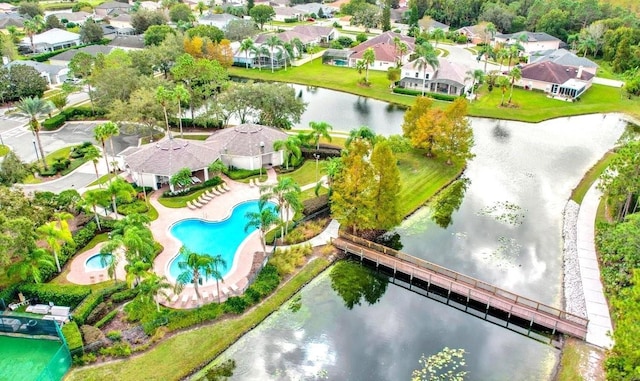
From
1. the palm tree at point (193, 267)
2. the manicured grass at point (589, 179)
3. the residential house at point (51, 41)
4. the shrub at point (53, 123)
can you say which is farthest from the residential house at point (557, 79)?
the residential house at point (51, 41)

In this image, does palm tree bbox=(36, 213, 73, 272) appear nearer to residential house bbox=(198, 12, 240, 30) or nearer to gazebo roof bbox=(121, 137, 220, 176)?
gazebo roof bbox=(121, 137, 220, 176)

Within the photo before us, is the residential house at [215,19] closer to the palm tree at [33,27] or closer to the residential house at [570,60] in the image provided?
the palm tree at [33,27]

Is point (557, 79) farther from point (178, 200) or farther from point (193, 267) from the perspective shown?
point (193, 267)

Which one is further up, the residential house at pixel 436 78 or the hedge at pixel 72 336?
the residential house at pixel 436 78

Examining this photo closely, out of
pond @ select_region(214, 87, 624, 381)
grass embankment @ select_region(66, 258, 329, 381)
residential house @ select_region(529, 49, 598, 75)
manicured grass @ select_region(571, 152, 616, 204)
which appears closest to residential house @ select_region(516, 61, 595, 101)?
residential house @ select_region(529, 49, 598, 75)

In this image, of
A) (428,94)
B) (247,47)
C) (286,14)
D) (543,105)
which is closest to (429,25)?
(286,14)

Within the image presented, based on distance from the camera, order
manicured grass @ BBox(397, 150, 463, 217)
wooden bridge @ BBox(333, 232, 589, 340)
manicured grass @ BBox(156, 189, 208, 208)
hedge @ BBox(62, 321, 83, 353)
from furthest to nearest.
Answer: manicured grass @ BBox(397, 150, 463, 217) → manicured grass @ BBox(156, 189, 208, 208) → wooden bridge @ BBox(333, 232, 589, 340) → hedge @ BBox(62, 321, 83, 353)
